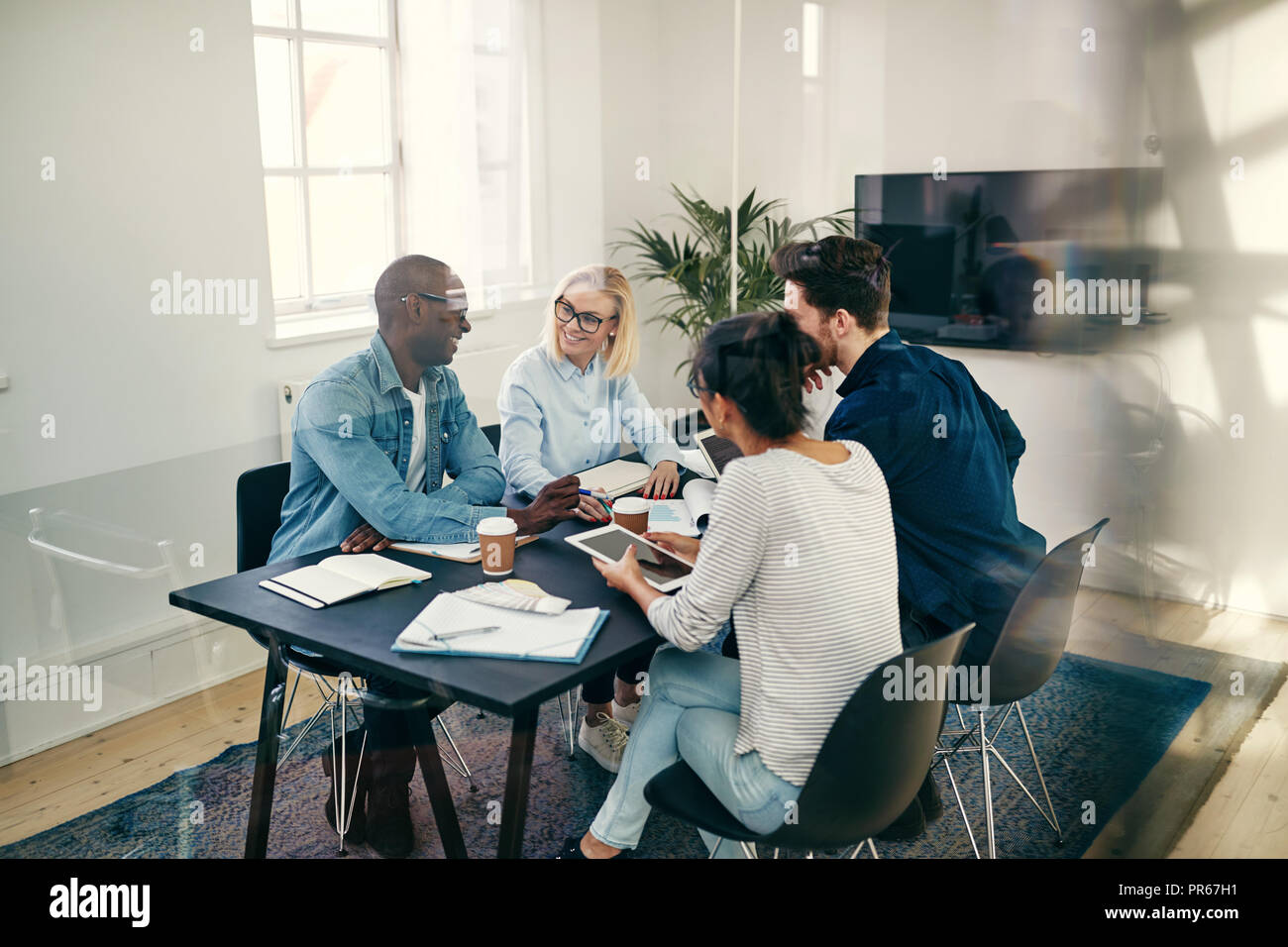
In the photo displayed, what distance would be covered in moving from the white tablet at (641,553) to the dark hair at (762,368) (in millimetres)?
398

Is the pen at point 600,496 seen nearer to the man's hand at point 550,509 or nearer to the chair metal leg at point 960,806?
the man's hand at point 550,509

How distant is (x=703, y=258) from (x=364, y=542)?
5.59 ft

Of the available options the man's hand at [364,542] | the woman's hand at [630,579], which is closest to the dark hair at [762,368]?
the woman's hand at [630,579]

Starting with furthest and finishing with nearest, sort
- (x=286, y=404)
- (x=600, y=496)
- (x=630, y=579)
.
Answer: (x=286, y=404) < (x=600, y=496) < (x=630, y=579)

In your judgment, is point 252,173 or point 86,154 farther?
point 252,173

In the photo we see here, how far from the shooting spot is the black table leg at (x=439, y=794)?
6.79ft

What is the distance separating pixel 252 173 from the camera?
8.21ft

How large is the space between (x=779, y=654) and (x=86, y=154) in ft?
5.92

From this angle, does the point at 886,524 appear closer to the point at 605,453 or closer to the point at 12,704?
the point at 605,453

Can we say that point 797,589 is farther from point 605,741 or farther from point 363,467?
point 605,741

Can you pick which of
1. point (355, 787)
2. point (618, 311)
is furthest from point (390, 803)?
point (618, 311)

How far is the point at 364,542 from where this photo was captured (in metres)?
2.09
